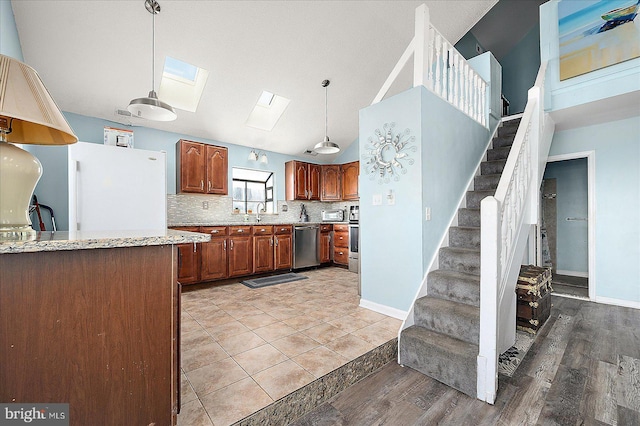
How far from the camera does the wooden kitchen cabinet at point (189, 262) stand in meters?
3.83

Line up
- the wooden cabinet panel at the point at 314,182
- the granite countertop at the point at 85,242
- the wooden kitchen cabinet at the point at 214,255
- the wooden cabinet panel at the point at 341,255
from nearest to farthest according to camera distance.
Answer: the granite countertop at the point at 85,242 → the wooden kitchen cabinet at the point at 214,255 → the wooden cabinet panel at the point at 341,255 → the wooden cabinet panel at the point at 314,182

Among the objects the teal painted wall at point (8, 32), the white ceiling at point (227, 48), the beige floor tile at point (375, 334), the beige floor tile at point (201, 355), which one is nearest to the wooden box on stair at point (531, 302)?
the beige floor tile at point (375, 334)

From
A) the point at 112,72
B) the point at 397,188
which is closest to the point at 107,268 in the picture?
the point at 397,188

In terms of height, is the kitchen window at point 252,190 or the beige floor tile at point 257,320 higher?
the kitchen window at point 252,190

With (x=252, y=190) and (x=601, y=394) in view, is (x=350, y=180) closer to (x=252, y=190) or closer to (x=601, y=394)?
(x=252, y=190)

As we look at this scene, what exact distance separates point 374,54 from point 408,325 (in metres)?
3.76

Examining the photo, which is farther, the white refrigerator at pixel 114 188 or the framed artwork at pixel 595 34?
the framed artwork at pixel 595 34

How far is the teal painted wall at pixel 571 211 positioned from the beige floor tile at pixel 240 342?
19.6ft

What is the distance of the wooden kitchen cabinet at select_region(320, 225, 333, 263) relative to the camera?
18.0 feet

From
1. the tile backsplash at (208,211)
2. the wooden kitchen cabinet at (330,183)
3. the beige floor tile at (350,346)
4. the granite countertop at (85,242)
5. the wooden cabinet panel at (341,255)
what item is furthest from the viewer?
the wooden kitchen cabinet at (330,183)

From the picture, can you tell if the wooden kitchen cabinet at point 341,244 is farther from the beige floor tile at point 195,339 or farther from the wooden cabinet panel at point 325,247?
the beige floor tile at point 195,339

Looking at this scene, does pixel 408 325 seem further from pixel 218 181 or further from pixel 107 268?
pixel 218 181

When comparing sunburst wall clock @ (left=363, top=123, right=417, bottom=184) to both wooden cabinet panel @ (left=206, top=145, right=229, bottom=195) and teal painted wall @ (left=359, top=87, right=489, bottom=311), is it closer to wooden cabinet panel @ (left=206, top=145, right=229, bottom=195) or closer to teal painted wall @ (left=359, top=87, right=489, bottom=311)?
teal painted wall @ (left=359, top=87, right=489, bottom=311)

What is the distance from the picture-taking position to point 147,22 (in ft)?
9.52
